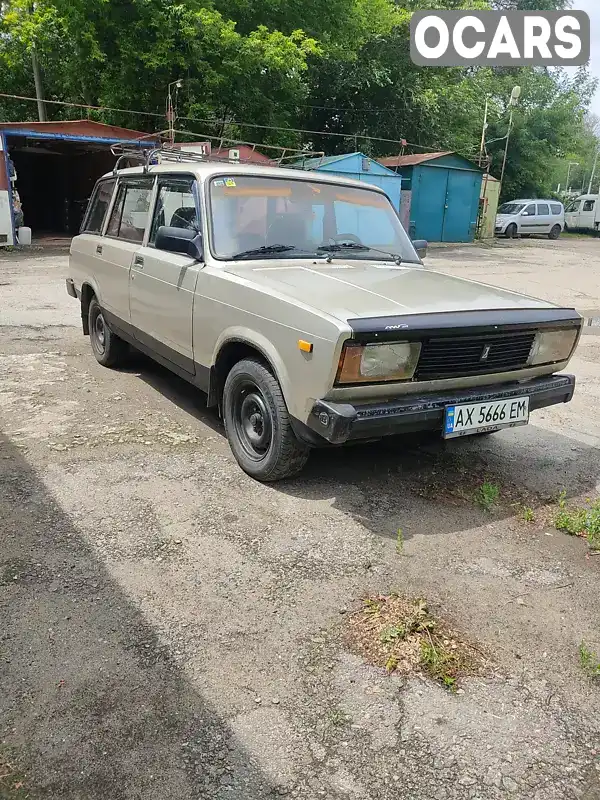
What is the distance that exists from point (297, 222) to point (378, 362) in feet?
5.36

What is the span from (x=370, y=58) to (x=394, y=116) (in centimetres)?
240

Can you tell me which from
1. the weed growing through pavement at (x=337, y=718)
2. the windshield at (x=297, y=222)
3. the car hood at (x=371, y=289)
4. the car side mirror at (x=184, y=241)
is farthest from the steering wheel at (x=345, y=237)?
the weed growing through pavement at (x=337, y=718)

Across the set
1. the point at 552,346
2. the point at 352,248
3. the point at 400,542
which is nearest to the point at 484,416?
the point at 552,346

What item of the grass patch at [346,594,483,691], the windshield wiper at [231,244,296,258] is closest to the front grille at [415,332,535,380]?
the grass patch at [346,594,483,691]

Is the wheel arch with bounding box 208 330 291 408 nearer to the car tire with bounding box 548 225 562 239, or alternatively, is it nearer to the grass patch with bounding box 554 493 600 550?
the grass patch with bounding box 554 493 600 550

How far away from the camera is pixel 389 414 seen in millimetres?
3297

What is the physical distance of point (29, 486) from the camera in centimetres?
379

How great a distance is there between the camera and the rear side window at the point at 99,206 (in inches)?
235

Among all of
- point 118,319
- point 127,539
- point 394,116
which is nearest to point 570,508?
point 127,539

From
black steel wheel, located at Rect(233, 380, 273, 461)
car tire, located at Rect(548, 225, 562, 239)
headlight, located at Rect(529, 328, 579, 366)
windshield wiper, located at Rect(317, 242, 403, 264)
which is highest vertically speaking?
windshield wiper, located at Rect(317, 242, 403, 264)

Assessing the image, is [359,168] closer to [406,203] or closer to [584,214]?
[406,203]

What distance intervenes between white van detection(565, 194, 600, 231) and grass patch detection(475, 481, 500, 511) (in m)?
36.0

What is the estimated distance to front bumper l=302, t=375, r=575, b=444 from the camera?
10.4ft

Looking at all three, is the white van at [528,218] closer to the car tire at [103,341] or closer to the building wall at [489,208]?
the building wall at [489,208]
